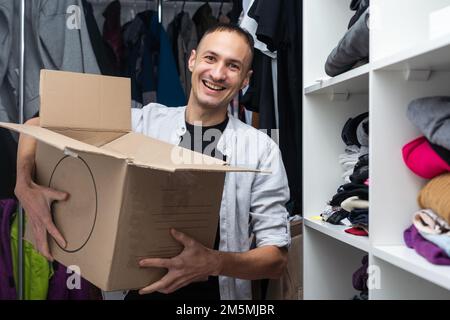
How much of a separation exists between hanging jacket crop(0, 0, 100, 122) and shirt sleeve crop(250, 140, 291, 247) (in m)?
0.78

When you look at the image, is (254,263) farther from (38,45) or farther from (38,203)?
(38,45)

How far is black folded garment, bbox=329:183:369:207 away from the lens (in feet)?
3.01

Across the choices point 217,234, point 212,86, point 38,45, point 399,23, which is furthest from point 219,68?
point 38,45

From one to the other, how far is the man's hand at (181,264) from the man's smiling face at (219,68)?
0.52 metres

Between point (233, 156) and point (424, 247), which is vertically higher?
point (233, 156)

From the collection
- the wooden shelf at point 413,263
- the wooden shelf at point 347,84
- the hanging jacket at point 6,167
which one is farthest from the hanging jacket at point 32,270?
the wooden shelf at point 413,263

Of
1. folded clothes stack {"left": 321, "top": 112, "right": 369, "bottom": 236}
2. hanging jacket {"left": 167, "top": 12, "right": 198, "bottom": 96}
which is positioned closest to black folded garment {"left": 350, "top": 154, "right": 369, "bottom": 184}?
folded clothes stack {"left": 321, "top": 112, "right": 369, "bottom": 236}

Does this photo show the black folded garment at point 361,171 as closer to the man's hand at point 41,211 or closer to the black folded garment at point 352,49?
the black folded garment at point 352,49

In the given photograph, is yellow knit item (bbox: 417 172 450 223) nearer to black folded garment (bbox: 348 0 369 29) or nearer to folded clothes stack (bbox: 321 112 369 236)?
folded clothes stack (bbox: 321 112 369 236)

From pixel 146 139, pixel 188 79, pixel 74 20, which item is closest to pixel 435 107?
pixel 146 139

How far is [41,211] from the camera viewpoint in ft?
2.91

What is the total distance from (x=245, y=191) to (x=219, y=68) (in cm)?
35

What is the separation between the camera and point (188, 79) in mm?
1762

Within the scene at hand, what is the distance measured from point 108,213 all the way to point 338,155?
617 mm
